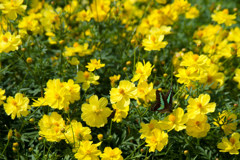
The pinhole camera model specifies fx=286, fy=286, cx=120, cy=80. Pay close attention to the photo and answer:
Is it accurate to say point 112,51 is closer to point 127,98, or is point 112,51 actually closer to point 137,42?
point 137,42

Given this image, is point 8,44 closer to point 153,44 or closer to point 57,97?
point 57,97

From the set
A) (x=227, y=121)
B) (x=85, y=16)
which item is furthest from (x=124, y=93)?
(x=85, y=16)

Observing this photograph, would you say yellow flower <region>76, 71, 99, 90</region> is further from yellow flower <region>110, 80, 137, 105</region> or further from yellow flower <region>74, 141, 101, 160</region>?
yellow flower <region>74, 141, 101, 160</region>

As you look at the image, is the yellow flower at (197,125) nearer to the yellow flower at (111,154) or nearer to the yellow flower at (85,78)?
the yellow flower at (111,154)

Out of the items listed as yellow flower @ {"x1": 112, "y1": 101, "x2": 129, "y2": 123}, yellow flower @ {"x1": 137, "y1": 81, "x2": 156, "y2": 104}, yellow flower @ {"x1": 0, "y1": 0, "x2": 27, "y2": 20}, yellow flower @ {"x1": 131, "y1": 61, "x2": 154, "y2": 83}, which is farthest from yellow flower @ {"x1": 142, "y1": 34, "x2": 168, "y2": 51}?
yellow flower @ {"x1": 0, "y1": 0, "x2": 27, "y2": 20}

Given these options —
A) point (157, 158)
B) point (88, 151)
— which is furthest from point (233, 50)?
point (88, 151)
